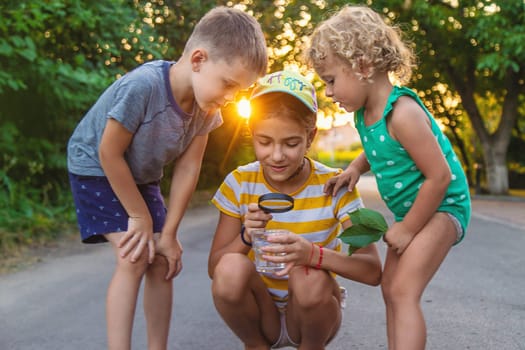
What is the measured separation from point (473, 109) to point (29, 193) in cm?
1082

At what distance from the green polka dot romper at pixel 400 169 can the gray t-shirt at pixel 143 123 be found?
732mm

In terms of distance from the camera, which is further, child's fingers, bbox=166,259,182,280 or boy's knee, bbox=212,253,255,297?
child's fingers, bbox=166,259,182,280

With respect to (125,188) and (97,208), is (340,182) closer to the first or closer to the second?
(125,188)

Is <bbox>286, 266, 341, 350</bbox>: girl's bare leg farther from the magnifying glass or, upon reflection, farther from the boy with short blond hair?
the boy with short blond hair

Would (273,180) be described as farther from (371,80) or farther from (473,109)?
(473,109)

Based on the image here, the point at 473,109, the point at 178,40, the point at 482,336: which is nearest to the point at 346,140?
the point at 473,109

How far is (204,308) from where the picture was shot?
3656 mm

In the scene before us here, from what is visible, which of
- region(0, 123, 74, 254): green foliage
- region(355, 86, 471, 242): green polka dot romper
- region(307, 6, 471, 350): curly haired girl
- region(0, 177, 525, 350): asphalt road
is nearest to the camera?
region(307, 6, 471, 350): curly haired girl

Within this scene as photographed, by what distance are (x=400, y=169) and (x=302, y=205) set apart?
421 millimetres

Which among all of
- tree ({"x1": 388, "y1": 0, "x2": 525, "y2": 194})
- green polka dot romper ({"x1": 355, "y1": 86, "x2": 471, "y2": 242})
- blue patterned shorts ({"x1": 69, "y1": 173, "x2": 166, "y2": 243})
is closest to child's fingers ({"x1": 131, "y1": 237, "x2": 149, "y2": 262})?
blue patterned shorts ({"x1": 69, "y1": 173, "x2": 166, "y2": 243})

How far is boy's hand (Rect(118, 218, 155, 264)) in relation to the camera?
7.79ft

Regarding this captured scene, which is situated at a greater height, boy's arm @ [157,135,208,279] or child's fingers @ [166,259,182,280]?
boy's arm @ [157,135,208,279]

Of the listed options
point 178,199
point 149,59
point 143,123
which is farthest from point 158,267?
point 149,59

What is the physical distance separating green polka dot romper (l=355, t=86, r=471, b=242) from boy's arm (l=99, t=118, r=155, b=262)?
943 mm
